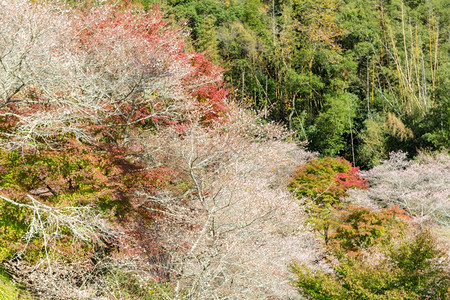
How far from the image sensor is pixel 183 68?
795 cm

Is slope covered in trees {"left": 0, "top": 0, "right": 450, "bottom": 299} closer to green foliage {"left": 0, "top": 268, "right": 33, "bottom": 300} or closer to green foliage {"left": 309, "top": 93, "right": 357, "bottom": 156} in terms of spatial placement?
green foliage {"left": 0, "top": 268, "right": 33, "bottom": 300}

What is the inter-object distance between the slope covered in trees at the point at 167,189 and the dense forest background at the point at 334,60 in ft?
5.23

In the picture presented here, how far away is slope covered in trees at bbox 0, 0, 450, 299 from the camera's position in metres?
4.48

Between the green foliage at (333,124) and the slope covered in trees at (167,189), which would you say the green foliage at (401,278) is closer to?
the slope covered in trees at (167,189)

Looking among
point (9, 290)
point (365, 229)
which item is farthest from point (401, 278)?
point (9, 290)

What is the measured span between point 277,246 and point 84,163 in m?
3.06

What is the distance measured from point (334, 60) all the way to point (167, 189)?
13155 mm

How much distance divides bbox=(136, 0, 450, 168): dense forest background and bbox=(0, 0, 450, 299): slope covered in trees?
5.23 feet

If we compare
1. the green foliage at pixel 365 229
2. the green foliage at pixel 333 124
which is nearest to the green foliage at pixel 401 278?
the green foliage at pixel 365 229

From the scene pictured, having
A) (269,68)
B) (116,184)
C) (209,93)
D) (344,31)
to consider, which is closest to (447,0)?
(344,31)

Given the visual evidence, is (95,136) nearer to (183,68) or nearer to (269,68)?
(183,68)

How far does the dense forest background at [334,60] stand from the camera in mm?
16859

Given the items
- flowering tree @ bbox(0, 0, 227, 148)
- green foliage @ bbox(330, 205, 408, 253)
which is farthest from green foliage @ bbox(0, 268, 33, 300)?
green foliage @ bbox(330, 205, 408, 253)

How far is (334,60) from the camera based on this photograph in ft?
56.3
